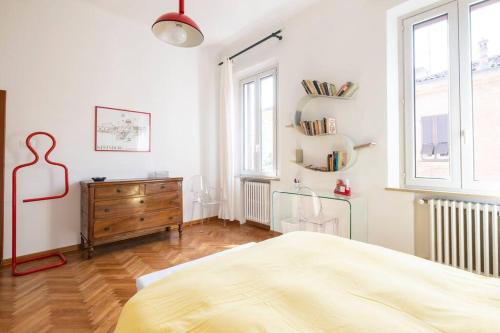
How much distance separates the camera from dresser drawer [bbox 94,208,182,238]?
280 centimetres

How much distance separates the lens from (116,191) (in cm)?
290

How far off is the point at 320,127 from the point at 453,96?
124 cm

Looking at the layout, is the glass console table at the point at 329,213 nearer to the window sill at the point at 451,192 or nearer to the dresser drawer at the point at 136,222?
the window sill at the point at 451,192

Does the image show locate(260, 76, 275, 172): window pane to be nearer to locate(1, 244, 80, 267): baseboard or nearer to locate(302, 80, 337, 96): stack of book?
locate(302, 80, 337, 96): stack of book

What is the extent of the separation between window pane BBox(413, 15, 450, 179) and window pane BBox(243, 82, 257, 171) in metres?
2.41

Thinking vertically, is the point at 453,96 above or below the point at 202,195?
above

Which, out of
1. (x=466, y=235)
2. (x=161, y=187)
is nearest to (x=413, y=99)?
(x=466, y=235)

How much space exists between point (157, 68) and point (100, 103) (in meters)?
1.02

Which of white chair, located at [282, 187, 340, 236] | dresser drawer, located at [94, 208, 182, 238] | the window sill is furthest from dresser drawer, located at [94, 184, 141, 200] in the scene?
the window sill

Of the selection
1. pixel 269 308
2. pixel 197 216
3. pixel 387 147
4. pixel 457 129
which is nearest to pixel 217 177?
pixel 197 216

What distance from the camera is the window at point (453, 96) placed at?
6.79 ft

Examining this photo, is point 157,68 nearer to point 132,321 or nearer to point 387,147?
point 387,147

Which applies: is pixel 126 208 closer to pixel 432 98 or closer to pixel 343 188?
pixel 343 188

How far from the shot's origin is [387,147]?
2.46m
